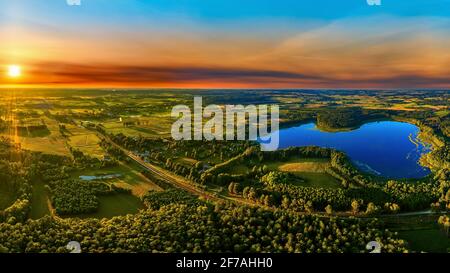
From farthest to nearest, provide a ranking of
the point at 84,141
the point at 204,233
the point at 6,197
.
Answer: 1. the point at 84,141
2. the point at 6,197
3. the point at 204,233

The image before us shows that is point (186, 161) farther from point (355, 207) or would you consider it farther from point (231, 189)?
point (355, 207)

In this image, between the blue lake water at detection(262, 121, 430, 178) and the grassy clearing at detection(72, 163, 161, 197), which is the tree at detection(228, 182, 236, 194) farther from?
the blue lake water at detection(262, 121, 430, 178)

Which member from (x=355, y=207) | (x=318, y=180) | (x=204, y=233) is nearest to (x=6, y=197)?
(x=204, y=233)

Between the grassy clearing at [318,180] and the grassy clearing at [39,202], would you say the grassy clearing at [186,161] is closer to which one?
the grassy clearing at [318,180]

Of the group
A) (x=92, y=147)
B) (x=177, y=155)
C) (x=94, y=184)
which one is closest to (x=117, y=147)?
(x=92, y=147)

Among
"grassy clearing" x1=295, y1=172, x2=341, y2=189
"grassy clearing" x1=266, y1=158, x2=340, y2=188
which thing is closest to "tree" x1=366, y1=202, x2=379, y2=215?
"grassy clearing" x1=295, y1=172, x2=341, y2=189

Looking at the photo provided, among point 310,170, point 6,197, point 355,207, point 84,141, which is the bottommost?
point 355,207
